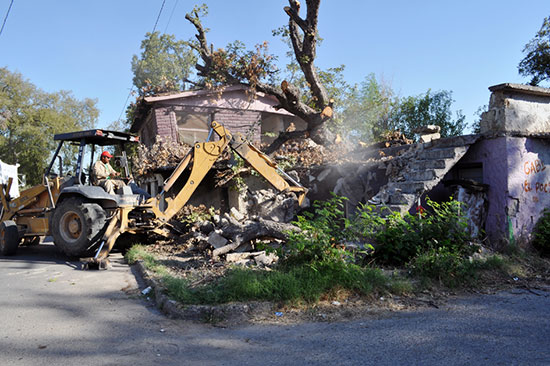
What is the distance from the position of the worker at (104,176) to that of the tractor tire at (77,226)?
25.2 inches

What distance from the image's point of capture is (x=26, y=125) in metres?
31.1

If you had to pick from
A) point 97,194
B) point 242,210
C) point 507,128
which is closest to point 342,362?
point 507,128

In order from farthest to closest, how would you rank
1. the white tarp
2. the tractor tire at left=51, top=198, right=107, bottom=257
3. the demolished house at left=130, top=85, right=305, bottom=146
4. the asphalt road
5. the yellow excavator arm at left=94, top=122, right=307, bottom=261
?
the white tarp < the demolished house at left=130, top=85, right=305, bottom=146 < the yellow excavator arm at left=94, top=122, right=307, bottom=261 < the tractor tire at left=51, top=198, right=107, bottom=257 < the asphalt road

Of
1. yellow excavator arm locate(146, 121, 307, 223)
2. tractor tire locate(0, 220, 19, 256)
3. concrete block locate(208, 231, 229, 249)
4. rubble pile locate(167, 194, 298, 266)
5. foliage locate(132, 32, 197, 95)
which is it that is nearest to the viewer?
rubble pile locate(167, 194, 298, 266)

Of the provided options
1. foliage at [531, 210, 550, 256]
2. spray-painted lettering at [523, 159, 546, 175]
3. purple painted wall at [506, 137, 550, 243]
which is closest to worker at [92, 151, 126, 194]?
purple painted wall at [506, 137, 550, 243]

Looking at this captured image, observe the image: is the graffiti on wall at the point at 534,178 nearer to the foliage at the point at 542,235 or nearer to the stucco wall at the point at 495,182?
the foliage at the point at 542,235

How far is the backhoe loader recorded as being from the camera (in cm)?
879

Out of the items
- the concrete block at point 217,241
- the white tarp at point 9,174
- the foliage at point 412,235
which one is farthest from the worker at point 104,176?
the white tarp at point 9,174

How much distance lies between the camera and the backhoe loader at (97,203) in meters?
8.79

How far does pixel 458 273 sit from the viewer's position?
238 inches

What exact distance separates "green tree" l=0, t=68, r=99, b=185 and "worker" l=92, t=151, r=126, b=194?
84.7ft

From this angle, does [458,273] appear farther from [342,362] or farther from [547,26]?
[547,26]

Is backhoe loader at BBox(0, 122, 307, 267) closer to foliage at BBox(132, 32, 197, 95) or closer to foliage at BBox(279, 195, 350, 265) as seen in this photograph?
Answer: foliage at BBox(279, 195, 350, 265)

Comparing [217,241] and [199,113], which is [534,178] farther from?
[199,113]
